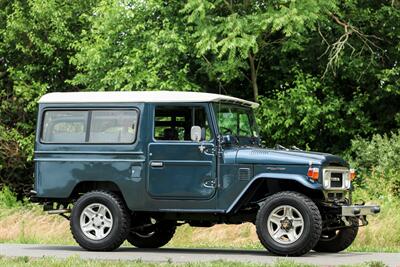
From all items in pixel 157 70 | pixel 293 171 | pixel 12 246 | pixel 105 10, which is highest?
pixel 105 10

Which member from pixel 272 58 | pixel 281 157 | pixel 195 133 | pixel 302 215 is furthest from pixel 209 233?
pixel 272 58

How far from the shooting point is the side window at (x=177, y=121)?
47.7 ft

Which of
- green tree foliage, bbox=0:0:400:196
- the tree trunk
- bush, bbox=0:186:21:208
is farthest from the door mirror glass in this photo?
bush, bbox=0:186:21:208

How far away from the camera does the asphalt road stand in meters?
13.0

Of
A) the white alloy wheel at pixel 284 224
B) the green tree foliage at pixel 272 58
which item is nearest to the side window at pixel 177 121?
the white alloy wheel at pixel 284 224

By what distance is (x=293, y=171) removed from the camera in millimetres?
13789

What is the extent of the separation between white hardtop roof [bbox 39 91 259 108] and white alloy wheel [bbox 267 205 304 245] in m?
1.97

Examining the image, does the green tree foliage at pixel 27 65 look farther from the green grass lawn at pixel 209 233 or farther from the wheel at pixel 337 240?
the wheel at pixel 337 240

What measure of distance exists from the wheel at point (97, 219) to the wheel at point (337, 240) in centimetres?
299

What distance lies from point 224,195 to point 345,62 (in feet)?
43.2

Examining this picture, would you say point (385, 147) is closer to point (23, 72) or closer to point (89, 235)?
point (89, 235)

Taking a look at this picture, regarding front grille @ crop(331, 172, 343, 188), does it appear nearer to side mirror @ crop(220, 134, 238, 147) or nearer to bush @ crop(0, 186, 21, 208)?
side mirror @ crop(220, 134, 238, 147)

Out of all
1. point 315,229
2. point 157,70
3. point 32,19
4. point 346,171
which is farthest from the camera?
point 32,19

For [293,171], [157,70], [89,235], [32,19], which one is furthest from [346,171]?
[32,19]
